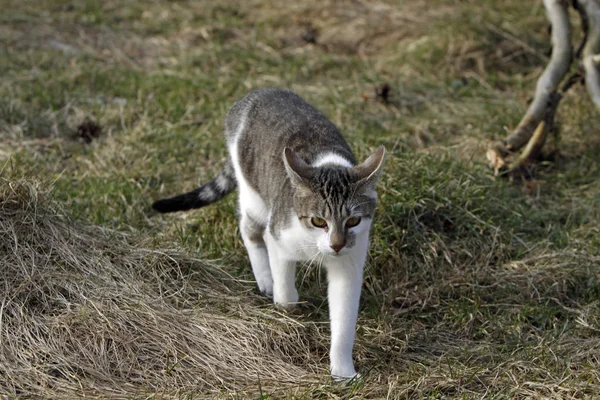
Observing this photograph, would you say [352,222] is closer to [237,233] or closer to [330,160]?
[330,160]

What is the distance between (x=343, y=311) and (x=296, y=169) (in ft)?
2.37

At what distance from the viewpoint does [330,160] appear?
3.91 meters

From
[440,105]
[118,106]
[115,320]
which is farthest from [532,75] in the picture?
[115,320]

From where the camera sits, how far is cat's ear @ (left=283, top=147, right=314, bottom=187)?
3.56 meters

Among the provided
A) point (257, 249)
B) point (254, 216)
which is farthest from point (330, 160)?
point (257, 249)

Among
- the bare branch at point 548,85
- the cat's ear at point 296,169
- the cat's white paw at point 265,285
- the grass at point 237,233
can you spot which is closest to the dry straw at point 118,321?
the grass at point 237,233

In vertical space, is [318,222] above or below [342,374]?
above

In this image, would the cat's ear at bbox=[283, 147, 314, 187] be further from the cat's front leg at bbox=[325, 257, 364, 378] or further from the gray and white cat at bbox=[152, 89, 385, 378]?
the cat's front leg at bbox=[325, 257, 364, 378]

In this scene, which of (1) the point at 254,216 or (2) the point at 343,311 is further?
(1) the point at 254,216

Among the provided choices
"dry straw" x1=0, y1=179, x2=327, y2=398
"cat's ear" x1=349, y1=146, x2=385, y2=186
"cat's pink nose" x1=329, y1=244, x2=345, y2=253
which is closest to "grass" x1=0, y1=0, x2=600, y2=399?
"dry straw" x1=0, y1=179, x2=327, y2=398

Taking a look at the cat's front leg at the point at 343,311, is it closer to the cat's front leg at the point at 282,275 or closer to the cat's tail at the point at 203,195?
the cat's front leg at the point at 282,275

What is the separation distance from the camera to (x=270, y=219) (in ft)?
13.2

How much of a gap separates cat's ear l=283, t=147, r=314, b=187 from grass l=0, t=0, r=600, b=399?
2.54 feet

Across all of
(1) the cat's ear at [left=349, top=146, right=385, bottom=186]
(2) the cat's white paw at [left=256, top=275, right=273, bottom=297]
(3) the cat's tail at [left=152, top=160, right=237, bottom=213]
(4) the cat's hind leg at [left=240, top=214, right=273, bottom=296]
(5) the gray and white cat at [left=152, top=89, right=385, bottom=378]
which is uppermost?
(1) the cat's ear at [left=349, top=146, right=385, bottom=186]
